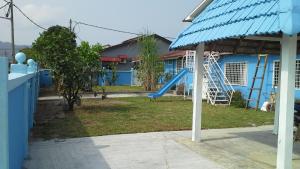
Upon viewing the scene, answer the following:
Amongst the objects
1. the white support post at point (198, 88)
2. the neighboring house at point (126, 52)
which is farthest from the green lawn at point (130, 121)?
the neighboring house at point (126, 52)

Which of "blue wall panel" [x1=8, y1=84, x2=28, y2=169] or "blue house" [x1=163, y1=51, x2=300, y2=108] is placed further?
"blue house" [x1=163, y1=51, x2=300, y2=108]

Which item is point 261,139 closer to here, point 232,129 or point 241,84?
point 232,129

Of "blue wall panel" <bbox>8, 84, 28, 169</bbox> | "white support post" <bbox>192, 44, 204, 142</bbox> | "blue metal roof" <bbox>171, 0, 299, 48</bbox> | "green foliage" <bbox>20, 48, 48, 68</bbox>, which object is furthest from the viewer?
"green foliage" <bbox>20, 48, 48, 68</bbox>

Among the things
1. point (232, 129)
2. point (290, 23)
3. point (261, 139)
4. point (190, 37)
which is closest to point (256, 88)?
point (232, 129)

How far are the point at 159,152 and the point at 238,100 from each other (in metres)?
10.5

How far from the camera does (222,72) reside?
19078 mm

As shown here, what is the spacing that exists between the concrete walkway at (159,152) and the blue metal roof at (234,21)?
226 cm

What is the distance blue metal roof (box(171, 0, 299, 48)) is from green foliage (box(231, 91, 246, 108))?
938 centimetres

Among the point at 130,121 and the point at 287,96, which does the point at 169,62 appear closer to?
the point at 130,121

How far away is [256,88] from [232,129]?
6.77 metres

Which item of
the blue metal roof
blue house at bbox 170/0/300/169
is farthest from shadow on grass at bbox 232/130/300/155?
the blue metal roof

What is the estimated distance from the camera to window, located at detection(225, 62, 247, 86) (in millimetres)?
17780


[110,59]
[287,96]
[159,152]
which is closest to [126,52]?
[110,59]

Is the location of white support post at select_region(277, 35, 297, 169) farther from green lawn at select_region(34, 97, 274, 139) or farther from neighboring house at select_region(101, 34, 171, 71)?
neighboring house at select_region(101, 34, 171, 71)
